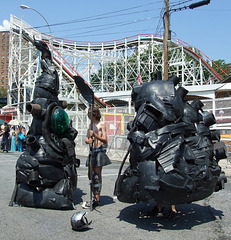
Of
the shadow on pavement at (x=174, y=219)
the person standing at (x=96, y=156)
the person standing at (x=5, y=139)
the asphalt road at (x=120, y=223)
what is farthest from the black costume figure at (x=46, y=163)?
the person standing at (x=5, y=139)

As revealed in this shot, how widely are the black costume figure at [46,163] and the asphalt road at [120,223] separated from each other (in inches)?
7.9

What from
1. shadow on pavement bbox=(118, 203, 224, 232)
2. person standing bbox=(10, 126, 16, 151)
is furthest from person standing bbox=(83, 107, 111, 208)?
person standing bbox=(10, 126, 16, 151)

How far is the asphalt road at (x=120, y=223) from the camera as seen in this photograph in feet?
11.8

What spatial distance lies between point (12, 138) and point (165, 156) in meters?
17.4

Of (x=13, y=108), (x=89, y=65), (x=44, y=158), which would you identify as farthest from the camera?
(x=89, y=65)

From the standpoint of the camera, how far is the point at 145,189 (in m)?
3.55

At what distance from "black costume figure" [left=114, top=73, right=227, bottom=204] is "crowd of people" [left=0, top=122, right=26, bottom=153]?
44.3ft

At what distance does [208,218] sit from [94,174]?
2.17 metres

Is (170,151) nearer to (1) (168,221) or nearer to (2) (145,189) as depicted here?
(2) (145,189)

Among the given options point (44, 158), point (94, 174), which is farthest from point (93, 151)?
point (44, 158)

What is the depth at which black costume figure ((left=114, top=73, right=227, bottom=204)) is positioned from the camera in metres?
3.56

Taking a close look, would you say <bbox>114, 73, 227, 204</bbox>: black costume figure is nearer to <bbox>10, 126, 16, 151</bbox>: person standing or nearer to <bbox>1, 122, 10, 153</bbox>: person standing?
<bbox>1, 122, 10, 153</bbox>: person standing

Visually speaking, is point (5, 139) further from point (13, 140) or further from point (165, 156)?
point (165, 156)

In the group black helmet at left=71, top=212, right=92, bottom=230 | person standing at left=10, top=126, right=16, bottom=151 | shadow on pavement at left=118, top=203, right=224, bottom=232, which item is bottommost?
shadow on pavement at left=118, top=203, right=224, bottom=232
